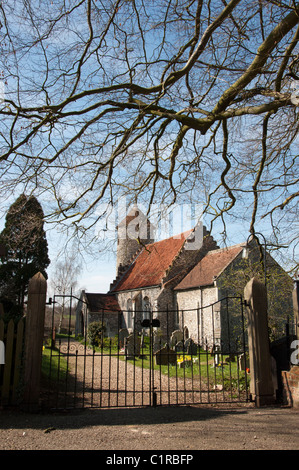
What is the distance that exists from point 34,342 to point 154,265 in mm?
24440

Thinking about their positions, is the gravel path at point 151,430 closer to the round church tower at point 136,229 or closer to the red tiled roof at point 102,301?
the round church tower at point 136,229

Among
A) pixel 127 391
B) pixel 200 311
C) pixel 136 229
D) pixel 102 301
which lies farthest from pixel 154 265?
pixel 127 391

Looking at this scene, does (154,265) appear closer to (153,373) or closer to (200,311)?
(200,311)

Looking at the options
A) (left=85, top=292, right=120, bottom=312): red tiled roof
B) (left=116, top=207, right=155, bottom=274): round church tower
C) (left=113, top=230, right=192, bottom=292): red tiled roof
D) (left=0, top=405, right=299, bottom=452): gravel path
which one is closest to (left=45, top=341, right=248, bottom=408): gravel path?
(left=0, top=405, right=299, bottom=452): gravel path

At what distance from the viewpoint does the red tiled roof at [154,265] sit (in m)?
27.7

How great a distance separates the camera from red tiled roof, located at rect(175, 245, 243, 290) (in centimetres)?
2238

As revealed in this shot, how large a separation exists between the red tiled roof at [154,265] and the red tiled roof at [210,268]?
1.81 m

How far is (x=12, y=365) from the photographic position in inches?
259

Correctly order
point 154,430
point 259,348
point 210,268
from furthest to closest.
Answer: point 210,268, point 259,348, point 154,430

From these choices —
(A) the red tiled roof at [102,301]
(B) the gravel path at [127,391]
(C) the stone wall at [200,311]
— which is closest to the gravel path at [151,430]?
(B) the gravel path at [127,391]

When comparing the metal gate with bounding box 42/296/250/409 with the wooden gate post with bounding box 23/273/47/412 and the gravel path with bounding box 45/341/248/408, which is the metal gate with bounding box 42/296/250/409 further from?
the wooden gate post with bounding box 23/273/47/412

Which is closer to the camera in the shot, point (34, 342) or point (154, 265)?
point (34, 342)

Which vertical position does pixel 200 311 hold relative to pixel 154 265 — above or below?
below
